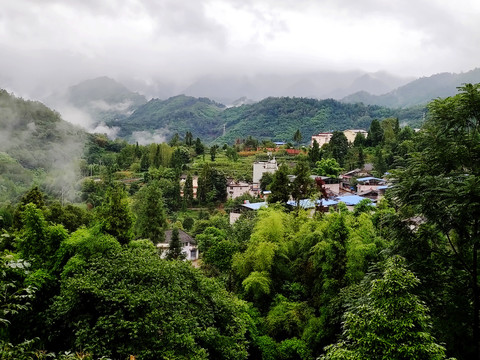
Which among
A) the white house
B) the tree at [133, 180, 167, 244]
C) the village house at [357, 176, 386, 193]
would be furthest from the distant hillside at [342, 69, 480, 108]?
the tree at [133, 180, 167, 244]

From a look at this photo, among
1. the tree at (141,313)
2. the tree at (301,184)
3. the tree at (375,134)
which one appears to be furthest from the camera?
the tree at (375,134)

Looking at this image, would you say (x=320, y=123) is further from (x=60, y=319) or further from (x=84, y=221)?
(x=60, y=319)

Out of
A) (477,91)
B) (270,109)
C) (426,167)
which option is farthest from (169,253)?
(270,109)

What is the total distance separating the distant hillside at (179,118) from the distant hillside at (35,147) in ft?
197

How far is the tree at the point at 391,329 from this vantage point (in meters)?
4.16

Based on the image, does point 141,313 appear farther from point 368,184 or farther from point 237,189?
point 237,189

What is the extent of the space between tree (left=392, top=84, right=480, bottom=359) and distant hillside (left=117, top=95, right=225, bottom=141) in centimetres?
11871

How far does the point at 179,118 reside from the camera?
142125 millimetres

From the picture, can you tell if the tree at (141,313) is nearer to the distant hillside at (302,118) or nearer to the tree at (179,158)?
the tree at (179,158)

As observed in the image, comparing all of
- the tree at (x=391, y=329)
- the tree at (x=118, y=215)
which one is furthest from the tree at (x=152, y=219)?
the tree at (x=391, y=329)

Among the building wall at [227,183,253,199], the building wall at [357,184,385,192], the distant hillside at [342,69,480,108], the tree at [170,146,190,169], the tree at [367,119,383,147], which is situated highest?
the distant hillside at [342,69,480,108]

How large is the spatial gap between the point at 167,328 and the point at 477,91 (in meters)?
6.97

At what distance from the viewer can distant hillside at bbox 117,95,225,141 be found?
5123 inches

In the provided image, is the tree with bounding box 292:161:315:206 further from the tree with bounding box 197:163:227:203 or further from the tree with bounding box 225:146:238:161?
the tree with bounding box 225:146:238:161
